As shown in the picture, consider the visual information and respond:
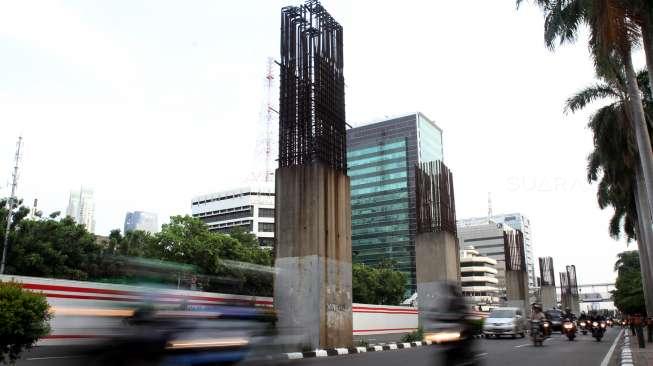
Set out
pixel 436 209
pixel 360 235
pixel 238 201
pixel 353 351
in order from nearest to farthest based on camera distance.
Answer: pixel 353 351, pixel 436 209, pixel 238 201, pixel 360 235

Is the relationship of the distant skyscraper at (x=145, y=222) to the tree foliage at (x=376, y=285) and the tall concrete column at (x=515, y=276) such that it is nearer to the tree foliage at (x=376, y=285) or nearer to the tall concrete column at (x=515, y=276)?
the tree foliage at (x=376, y=285)

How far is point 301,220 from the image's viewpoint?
59.0 feet

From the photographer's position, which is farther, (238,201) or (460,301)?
(238,201)

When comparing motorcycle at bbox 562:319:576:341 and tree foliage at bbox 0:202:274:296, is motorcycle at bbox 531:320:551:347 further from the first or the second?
tree foliage at bbox 0:202:274:296

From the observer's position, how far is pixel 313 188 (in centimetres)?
1812

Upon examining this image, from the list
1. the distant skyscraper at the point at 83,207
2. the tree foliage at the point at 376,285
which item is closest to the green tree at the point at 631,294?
the tree foliage at the point at 376,285

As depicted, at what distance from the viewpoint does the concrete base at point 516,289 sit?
52.3 meters

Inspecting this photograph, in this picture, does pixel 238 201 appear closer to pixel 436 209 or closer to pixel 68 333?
pixel 436 209

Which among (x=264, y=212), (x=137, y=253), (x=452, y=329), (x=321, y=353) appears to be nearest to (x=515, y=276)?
(x=137, y=253)

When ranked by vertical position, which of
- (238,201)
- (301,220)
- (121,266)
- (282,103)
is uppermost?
(238,201)

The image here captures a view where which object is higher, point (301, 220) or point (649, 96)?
point (649, 96)

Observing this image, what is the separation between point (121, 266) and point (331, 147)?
1214 centimetres

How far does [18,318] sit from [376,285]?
190 ft

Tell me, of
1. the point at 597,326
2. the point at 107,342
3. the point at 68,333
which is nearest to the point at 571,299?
the point at 597,326
